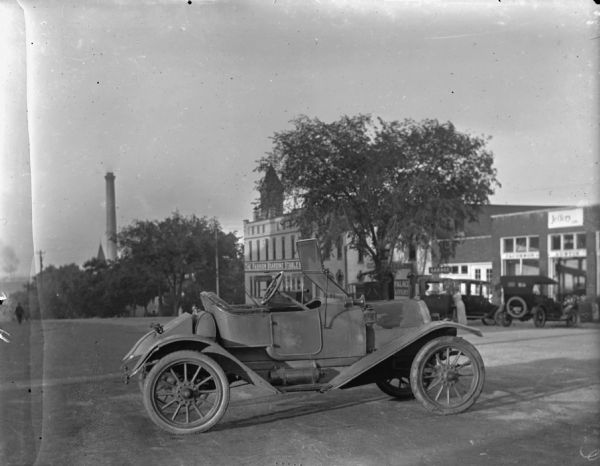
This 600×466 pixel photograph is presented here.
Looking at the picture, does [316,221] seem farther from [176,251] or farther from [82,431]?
[82,431]

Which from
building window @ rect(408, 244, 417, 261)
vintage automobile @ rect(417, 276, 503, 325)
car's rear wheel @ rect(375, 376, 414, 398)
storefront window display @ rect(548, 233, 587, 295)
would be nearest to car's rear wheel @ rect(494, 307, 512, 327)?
vintage automobile @ rect(417, 276, 503, 325)

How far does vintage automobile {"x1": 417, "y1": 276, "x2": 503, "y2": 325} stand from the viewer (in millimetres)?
24261

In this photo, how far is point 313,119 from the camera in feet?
30.8

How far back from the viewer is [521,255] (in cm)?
2878

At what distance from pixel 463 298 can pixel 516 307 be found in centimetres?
293

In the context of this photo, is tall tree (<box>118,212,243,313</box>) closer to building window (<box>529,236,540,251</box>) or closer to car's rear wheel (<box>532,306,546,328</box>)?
car's rear wheel (<box>532,306,546,328</box>)

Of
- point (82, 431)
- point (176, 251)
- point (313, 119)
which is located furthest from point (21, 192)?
point (313, 119)

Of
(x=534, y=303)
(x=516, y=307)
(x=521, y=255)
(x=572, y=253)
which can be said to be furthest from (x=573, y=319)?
(x=521, y=255)

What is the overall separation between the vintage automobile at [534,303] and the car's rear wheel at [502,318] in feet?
0.12

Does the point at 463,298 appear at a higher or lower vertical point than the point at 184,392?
lower

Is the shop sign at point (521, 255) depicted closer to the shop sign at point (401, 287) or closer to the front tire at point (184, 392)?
the shop sign at point (401, 287)

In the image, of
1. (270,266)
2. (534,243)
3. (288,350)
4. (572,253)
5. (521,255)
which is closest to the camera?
(288,350)

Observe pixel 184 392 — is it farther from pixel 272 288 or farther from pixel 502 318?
pixel 502 318

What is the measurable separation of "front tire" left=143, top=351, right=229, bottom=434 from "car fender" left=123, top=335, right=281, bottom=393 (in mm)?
121
